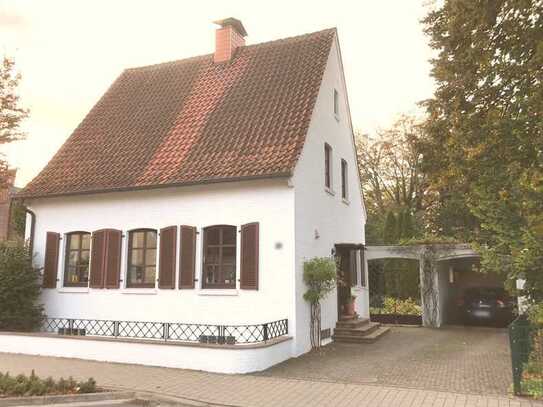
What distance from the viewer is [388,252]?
61.9ft

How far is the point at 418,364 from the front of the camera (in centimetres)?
1081

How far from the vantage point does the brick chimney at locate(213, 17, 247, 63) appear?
17125mm

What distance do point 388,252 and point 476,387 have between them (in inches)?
408

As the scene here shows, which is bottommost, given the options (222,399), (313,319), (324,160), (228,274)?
(222,399)

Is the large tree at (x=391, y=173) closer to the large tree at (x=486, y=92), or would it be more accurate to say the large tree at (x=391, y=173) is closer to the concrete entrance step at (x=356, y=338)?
the concrete entrance step at (x=356, y=338)

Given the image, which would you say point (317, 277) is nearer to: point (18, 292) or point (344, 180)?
point (344, 180)

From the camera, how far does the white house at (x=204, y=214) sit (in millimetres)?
11854

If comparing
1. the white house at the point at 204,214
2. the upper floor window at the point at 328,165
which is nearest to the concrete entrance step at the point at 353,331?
the white house at the point at 204,214

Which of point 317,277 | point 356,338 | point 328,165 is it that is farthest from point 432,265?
point 317,277

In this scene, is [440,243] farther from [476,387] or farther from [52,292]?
[52,292]

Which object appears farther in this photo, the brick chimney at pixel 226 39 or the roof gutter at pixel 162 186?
the brick chimney at pixel 226 39

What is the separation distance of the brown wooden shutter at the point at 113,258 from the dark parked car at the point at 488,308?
12.6m

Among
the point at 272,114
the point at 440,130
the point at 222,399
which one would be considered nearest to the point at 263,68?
the point at 272,114

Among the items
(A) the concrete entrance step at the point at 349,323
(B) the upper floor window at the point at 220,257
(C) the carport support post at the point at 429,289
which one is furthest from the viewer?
(C) the carport support post at the point at 429,289
